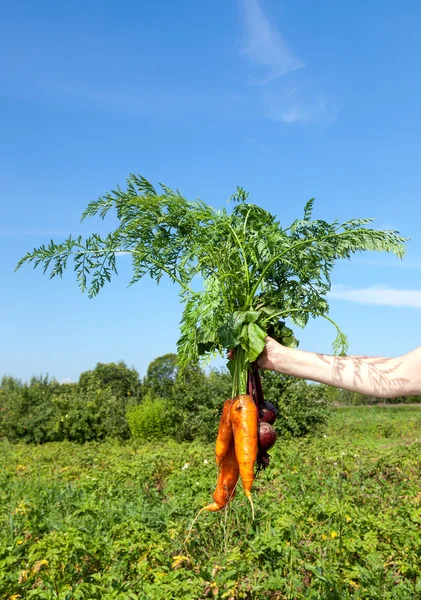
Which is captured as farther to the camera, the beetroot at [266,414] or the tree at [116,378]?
the tree at [116,378]

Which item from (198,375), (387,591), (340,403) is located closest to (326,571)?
(387,591)

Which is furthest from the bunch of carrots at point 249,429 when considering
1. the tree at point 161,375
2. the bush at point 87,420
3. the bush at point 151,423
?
the tree at point 161,375

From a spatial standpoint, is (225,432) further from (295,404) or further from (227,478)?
(295,404)

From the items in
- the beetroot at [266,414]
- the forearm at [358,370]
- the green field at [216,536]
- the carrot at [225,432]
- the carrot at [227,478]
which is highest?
the forearm at [358,370]

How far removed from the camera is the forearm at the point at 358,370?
236cm

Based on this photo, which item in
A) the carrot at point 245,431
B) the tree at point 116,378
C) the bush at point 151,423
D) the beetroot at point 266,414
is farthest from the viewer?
the tree at point 116,378

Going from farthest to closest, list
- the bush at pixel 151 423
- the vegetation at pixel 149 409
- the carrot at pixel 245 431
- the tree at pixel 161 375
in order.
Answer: the tree at pixel 161 375 → the bush at pixel 151 423 → the vegetation at pixel 149 409 → the carrot at pixel 245 431

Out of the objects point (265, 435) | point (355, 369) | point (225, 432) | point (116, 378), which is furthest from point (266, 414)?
point (116, 378)

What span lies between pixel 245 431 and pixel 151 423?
11516 millimetres

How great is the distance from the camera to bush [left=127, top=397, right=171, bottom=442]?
44.3 feet

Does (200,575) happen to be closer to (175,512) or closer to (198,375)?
(175,512)

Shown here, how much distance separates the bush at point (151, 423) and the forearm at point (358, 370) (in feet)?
37.1

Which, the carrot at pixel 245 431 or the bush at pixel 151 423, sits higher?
the carrot at pixel 245 431

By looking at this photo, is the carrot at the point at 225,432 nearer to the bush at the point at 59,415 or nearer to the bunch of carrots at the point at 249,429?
the bunch of carrots at the point at 249,429
